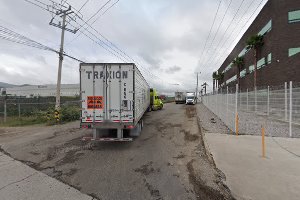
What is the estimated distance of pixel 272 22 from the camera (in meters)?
21.5

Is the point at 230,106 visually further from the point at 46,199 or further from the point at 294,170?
the point at 46,199

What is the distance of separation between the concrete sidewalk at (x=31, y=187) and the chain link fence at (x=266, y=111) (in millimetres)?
7390

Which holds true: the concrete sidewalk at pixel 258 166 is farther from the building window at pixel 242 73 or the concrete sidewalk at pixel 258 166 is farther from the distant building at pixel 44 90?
the distant building at pixel 44 90

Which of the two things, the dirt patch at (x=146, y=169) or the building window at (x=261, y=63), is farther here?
the building window at (x=261, y=63)

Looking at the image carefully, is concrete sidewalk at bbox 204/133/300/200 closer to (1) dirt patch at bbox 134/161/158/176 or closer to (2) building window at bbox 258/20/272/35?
(1) dirt patch at bbox 134/161/158/176

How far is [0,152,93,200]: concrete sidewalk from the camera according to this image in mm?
3430

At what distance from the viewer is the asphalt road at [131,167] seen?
11.8ft

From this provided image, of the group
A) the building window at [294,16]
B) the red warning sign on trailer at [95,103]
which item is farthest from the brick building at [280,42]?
the red warning sign on trailer at [95,103]

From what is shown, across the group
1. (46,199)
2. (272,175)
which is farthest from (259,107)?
(46,199)

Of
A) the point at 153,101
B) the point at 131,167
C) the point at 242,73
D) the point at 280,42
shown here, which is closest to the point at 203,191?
the point at 131,167

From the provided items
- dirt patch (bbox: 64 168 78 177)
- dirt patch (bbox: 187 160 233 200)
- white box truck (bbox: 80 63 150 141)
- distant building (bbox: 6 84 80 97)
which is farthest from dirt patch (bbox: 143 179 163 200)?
distant building (bbox: 6 84 80 97)

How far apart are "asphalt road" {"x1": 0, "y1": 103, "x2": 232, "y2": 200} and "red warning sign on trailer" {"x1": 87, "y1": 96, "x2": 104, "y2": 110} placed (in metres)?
1.72

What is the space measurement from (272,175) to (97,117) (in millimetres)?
6073

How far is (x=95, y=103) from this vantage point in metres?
6.87
